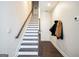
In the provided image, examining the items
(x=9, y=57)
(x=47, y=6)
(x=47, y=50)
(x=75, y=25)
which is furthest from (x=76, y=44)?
(x=9, y=57)

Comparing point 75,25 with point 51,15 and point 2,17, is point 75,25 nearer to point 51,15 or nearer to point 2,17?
point 51,15

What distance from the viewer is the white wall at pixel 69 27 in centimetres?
151

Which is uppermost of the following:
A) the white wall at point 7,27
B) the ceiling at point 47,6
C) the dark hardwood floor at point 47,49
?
the ceiling at point 47,6

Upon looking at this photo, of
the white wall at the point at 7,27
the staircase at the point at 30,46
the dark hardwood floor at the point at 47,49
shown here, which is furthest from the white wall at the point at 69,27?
the white wall at the point at 7,27

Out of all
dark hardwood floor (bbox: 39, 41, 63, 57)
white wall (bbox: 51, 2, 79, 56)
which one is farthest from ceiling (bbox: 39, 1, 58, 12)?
dark hardwood floor (bbox: 39, 41, 63, 57)

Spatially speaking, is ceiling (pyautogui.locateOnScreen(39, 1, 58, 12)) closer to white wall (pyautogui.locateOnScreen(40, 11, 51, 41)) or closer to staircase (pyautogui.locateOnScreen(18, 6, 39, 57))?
white wall (pyautogui.locateOnScreen(40, 11, 51, 41))

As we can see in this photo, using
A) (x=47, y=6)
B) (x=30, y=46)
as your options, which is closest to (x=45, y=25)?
(x=47, y=6)

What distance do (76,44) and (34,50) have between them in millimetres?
502

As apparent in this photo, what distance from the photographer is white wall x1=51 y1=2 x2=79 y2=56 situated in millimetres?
1512

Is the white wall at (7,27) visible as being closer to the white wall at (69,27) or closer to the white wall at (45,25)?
the white wall at (45,25)

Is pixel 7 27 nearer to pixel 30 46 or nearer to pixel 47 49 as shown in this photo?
pixel 30 46

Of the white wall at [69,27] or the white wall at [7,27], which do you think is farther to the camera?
the white wall at [69,27]

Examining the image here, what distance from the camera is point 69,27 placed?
1.77 m

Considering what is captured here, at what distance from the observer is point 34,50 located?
154cm
